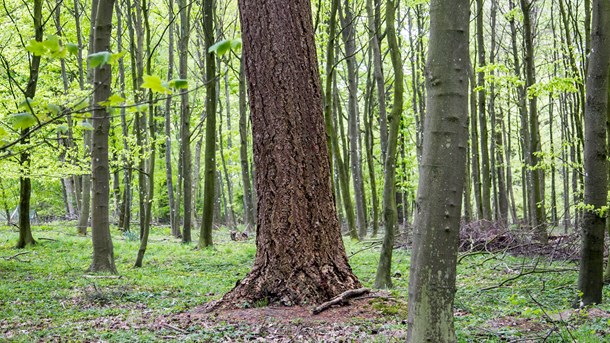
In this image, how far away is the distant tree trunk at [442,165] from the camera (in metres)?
2.80

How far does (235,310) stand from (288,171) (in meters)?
1.58

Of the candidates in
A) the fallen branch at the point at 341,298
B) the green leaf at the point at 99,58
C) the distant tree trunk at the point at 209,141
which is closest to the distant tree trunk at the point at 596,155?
the fallen branch at the point at 341,298

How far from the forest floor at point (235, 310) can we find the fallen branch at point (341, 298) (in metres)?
0.07

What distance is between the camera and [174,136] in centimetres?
3372

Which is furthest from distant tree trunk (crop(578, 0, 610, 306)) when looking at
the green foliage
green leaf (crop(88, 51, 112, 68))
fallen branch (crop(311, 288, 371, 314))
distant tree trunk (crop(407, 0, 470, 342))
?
green leaf (crop(88, 51, 112, 68))

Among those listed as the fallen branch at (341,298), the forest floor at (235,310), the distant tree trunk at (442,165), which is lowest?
the forest floor at (235,310)

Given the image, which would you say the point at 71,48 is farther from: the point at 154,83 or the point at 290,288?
the point at 290,288

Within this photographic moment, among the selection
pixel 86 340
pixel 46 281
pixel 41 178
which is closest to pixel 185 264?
pixel 46 281

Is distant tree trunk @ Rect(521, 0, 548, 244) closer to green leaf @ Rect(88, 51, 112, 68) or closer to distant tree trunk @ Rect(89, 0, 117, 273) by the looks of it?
distant tree trunk @ Rect(89, 0, 117, 273)

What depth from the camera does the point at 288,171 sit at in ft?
18.4

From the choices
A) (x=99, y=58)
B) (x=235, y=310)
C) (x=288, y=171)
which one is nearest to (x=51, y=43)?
(x=99, y=58)

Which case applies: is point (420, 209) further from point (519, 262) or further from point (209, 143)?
point (209, 143)

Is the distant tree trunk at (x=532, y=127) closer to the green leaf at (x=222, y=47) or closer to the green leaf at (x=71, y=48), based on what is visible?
the green leaf at (x=222, y=47)

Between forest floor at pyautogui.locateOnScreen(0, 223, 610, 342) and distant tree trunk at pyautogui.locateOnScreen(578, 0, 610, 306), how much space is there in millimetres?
454
